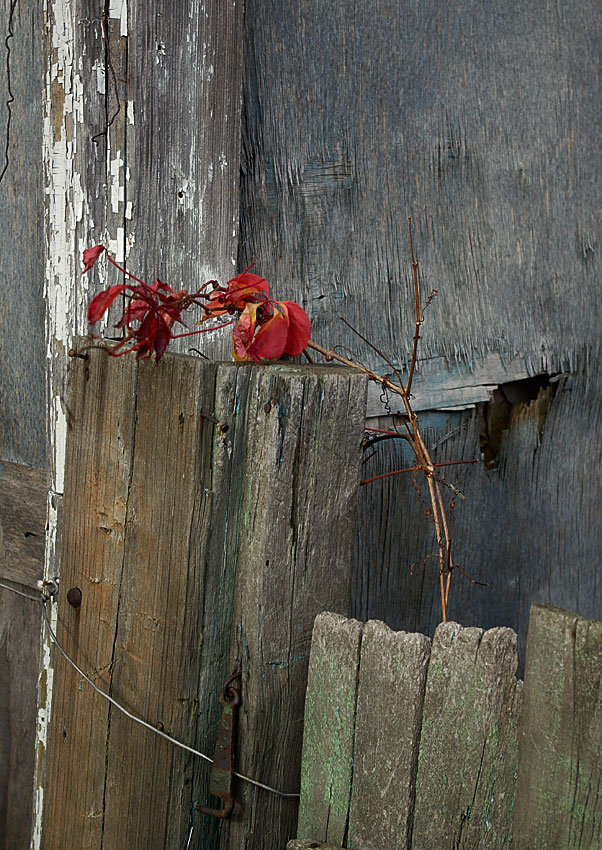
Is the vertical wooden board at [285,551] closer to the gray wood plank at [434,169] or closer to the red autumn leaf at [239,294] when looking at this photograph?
the red autumn leaf at [239,294]

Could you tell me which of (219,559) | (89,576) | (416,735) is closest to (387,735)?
(416,735)

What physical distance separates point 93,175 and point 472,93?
97cm

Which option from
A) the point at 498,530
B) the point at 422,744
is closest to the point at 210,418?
the point at 422,744

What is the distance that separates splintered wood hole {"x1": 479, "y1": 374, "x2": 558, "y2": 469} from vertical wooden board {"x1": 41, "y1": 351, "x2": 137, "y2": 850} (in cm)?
102

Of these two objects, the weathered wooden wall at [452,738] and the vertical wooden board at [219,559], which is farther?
the vertical wooden board at [219,559]

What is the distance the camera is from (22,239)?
184 centimetres

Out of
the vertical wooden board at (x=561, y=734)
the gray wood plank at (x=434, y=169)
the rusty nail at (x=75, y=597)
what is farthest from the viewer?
A: the gray wood plank at (x=434, y=169)

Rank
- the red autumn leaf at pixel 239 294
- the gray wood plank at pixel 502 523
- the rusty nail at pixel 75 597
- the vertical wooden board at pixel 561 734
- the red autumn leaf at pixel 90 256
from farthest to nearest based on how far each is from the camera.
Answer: the gray wood plank at pixel 502 523, the rusty nail at pixel 75 597, the red autumn leaf at pixel 239 294, the red autumn leaf at pixel 90 256, the vertical wooden board at pixel 561 734

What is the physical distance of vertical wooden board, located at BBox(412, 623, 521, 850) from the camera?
3.62 ft

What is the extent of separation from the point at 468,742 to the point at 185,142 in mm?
1201

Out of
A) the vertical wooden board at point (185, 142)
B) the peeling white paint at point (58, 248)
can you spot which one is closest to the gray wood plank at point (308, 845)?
the peeling white paint at point (58, 248)

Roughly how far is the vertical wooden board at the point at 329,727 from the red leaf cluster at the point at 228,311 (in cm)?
45

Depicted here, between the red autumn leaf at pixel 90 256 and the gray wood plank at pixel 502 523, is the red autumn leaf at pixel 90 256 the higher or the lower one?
the higher one

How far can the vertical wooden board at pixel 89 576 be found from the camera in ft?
4.50
